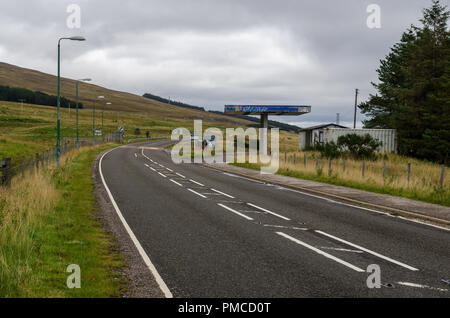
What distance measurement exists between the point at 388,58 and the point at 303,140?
62.1 feet

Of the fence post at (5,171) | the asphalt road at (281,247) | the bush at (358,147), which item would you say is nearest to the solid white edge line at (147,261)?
the asphalt road at (281,247)

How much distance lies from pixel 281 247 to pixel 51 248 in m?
4.65

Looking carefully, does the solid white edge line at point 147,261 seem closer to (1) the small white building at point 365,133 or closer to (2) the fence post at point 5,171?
(2) the fence post at point 5,171

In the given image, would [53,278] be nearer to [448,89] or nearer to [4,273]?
[4,273]

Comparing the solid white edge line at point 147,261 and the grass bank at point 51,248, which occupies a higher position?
the grass bank at point 51,248

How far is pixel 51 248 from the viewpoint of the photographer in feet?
25.2

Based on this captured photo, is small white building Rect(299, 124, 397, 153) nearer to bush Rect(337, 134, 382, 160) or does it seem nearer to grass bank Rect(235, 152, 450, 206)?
bush Rect(337, 134, 382, 160)

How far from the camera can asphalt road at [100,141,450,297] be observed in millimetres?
6160

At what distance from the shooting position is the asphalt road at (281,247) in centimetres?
616

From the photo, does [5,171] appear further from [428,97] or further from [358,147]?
[428,97]

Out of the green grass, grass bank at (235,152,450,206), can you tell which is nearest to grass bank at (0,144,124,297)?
the green grass

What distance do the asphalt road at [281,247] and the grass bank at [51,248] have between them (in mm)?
915

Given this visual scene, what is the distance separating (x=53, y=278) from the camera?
6152 millimetres
